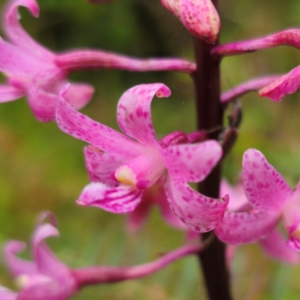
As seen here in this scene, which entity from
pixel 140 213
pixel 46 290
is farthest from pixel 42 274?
pixel 140 213

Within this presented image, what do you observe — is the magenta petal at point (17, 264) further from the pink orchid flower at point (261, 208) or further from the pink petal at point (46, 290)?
the pink orchid flower at point (261, 208)

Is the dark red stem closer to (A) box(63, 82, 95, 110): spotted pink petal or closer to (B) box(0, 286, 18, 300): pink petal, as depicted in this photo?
(A) box(63, 82, 95, 110): spotted pink petal

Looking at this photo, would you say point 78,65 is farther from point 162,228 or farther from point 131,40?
point 131,40

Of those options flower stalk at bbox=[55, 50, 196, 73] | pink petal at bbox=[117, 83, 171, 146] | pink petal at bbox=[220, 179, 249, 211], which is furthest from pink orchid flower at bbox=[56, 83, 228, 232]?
pink petal at bbox=[220, 179, 249, 211]

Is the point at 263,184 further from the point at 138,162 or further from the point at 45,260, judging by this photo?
the point at 45,260

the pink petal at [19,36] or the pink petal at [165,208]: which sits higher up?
the pink petal at [19,36]

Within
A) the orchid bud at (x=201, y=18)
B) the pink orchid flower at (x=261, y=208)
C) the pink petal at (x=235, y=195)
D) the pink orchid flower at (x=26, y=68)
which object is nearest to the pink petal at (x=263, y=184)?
the pink orchid flower at (x=261, y=208)
